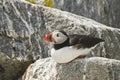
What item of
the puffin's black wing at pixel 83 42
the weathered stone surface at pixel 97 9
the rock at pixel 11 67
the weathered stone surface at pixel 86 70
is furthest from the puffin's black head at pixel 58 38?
the weathered stone surface at pixel 97 9

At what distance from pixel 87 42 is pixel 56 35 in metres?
0.41

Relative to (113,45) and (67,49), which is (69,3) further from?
(67,49)

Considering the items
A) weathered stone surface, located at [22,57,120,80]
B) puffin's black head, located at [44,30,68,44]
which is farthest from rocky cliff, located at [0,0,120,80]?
puffin's black head, located at [44,30,68,44]

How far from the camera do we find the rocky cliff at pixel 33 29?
761cm

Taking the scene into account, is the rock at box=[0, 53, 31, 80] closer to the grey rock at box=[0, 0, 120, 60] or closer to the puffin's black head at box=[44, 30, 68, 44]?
the grey rock at box=[0, 0, 120, 60]

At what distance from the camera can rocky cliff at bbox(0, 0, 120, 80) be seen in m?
7.61

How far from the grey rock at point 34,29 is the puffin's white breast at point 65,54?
5.41 feet

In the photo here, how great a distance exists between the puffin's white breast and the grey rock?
1.65 m

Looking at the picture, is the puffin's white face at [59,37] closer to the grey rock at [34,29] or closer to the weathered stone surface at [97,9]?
the grey rock at [34,29]

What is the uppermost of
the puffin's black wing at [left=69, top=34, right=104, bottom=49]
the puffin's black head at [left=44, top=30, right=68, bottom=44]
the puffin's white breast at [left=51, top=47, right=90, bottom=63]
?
the puffin's black head at [left=44, top=30, right=68, bottom=44]

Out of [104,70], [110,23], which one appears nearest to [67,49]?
[104,70]

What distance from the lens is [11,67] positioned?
24.9 feet

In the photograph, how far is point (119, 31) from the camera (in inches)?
339

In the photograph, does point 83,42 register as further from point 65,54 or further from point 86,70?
point 86,70
